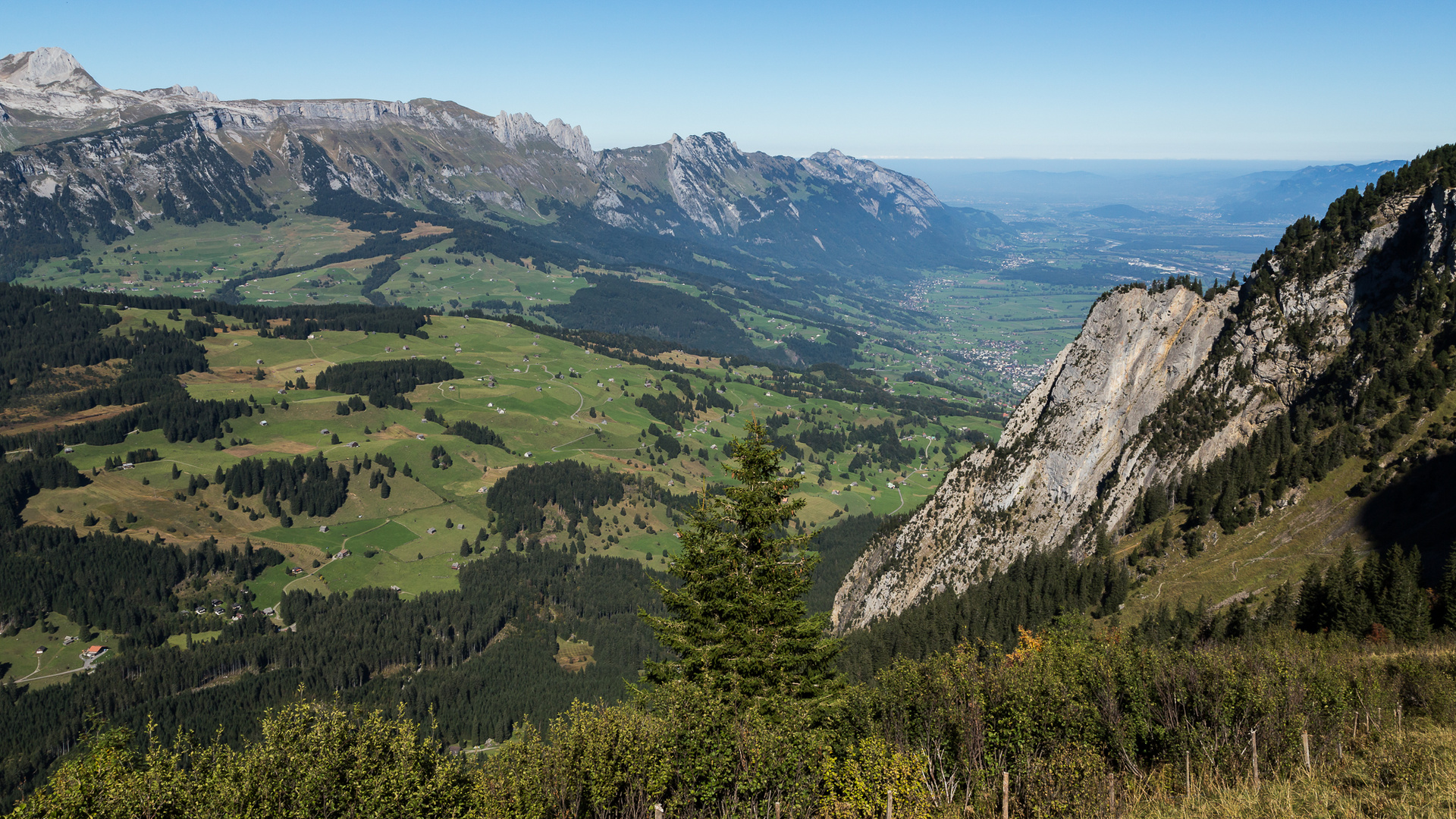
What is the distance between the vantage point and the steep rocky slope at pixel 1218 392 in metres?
75.4

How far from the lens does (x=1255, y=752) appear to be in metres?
32.5

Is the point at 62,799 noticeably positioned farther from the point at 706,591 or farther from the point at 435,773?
the point at 706,591

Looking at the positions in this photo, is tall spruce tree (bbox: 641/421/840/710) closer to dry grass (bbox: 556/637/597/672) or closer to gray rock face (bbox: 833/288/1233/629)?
gray rock face (bbox: 833/288/1233/629)

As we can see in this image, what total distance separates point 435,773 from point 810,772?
50.7 feet

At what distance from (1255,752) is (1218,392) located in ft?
238

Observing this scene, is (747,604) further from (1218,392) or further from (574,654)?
(574,654)

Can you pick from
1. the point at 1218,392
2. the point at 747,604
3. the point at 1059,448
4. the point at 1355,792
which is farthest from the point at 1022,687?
the point at 1059,448

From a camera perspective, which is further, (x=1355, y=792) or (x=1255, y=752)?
(x=1255, y=752)

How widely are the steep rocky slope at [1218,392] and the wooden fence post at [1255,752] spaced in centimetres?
4629

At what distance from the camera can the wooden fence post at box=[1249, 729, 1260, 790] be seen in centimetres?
3048

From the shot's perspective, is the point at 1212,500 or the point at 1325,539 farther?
the point at 1212,500

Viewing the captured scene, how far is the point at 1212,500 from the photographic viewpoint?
78938 mm

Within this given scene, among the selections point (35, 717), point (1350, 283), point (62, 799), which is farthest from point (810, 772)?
point (35, 717)

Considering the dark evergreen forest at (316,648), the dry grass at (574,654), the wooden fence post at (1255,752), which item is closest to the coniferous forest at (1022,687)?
the wooden fence post at (1255,752)
